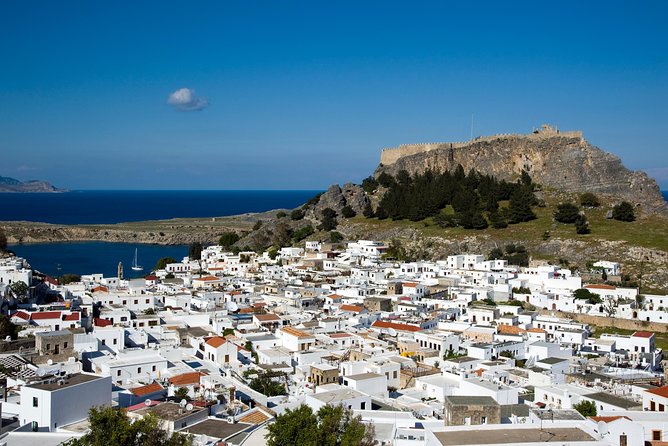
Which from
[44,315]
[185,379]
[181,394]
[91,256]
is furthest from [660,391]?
[91,256]

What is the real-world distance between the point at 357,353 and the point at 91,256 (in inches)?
1839

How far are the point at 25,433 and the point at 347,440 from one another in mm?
5104

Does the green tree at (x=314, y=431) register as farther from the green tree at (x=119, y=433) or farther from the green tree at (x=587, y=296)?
the green tree at (x=587, y=296)

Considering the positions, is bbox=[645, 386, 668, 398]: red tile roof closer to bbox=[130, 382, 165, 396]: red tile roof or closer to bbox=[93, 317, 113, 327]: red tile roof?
bbox=[130, 382, 165, 396]: red tile roof

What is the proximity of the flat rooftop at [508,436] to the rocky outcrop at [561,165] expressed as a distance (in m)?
39.0

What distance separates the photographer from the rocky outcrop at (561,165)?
4931 cm

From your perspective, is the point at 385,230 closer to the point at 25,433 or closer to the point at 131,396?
the point at 131,396

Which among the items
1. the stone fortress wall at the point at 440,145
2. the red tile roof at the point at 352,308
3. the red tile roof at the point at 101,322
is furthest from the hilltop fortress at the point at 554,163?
the red tile roof at the point at 101,322

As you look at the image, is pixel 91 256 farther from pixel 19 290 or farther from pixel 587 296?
pixel 587 296

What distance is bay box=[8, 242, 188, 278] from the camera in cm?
5106

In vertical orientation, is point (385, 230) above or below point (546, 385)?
above

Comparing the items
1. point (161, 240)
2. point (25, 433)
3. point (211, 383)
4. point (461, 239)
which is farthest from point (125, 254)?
point (25, 433)

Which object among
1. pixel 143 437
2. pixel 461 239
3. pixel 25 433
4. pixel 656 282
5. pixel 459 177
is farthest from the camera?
pixel 459 177

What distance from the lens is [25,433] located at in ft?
36.9
